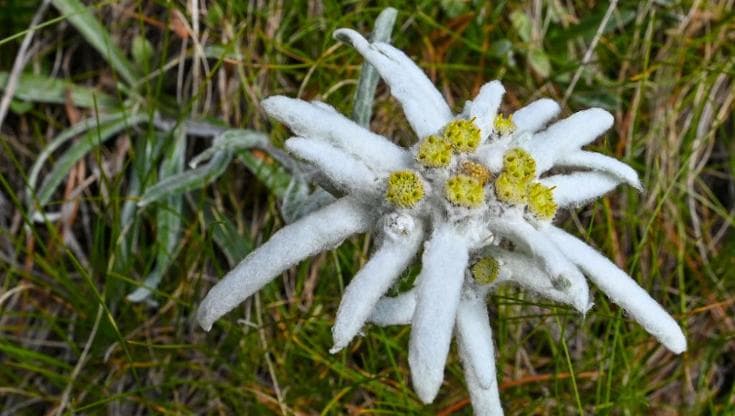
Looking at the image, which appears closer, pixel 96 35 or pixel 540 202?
pixel 540 202

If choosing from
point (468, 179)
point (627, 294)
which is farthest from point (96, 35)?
point (627, 294)

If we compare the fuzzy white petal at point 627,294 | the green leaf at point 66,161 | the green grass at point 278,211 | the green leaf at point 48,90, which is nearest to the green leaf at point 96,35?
the green grass at point 278,211

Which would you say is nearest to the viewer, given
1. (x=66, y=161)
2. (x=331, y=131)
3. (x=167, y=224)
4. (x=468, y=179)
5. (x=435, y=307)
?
(x=435, y=307)

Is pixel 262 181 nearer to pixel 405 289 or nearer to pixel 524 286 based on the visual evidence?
pixel 405 289

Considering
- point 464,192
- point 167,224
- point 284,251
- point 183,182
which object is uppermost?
point 464,192

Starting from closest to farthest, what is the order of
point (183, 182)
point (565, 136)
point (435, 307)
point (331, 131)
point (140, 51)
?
point (435, 307) < point (331, 131) < point (565, 136) < point (183, 182) < point (140, 51)

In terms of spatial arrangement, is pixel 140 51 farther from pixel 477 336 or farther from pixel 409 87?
pixel 477 336

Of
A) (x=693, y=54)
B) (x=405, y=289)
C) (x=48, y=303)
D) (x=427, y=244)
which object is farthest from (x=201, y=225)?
(x=693, y=54)
